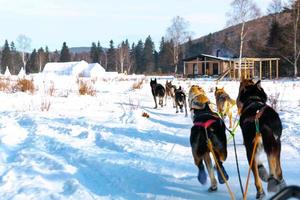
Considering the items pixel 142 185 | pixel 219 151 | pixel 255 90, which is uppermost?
pixel 255 90

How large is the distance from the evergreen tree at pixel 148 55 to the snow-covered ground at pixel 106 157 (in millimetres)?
95119

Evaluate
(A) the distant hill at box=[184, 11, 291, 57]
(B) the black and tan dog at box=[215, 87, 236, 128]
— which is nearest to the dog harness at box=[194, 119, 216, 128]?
(B) the black and tan dog at box=[215, 87, 236, 128]

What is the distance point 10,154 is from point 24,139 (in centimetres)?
143

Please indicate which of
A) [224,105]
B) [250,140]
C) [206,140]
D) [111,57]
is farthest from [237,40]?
[250,140]

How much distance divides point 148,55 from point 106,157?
105 m

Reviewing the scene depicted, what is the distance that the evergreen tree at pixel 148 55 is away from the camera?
10823 centimetres

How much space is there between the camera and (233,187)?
203 inches

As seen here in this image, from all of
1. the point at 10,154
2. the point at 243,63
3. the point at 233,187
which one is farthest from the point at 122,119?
the point at 243,63

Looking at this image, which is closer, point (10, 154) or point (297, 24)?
point (10, 154)

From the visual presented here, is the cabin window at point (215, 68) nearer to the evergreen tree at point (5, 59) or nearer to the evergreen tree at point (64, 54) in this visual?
the evergreen tree at point (64, 54)

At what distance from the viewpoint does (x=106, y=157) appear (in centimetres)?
710

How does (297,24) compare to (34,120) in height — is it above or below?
above

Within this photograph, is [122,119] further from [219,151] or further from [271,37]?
[271,37]

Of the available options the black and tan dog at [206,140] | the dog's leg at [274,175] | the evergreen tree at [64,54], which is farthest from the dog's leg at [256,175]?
the evergreen tree at [64,54]
